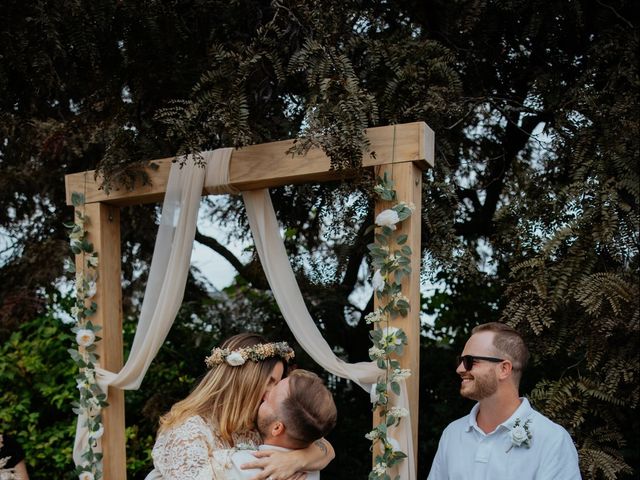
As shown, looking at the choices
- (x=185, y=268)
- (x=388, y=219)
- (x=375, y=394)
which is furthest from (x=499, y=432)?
(x=185, y=268)

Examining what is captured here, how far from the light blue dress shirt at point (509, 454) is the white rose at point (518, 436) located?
4 centimetres

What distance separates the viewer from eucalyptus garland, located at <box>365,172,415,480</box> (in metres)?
3.34

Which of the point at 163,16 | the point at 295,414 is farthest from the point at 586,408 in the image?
the point at 163,16

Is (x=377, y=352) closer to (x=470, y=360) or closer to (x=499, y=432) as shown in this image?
(x=470, y=360)

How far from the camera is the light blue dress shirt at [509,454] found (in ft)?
9.55

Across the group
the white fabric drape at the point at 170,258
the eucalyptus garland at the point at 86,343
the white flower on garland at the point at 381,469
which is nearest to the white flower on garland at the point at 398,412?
the white flower on garland at the point at 381,469

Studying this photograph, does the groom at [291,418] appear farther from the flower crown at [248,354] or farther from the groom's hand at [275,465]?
the flower crown at [248,354]

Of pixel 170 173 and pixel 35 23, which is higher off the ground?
pixel 35 23

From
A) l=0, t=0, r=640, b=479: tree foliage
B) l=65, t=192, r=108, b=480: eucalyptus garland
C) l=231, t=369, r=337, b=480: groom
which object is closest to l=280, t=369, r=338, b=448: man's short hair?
l=231, t=369, r=337, b=480: groom

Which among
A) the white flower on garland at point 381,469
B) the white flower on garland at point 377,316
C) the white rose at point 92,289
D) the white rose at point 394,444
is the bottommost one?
the white flower on garland at point 381,469

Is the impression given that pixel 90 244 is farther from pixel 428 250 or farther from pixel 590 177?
pixel 590 177

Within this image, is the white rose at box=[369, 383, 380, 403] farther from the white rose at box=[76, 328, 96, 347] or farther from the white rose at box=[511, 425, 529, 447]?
the white rose at box=[76, 328, 96, 347]

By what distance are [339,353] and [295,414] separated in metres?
3.14

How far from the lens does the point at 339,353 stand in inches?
234
